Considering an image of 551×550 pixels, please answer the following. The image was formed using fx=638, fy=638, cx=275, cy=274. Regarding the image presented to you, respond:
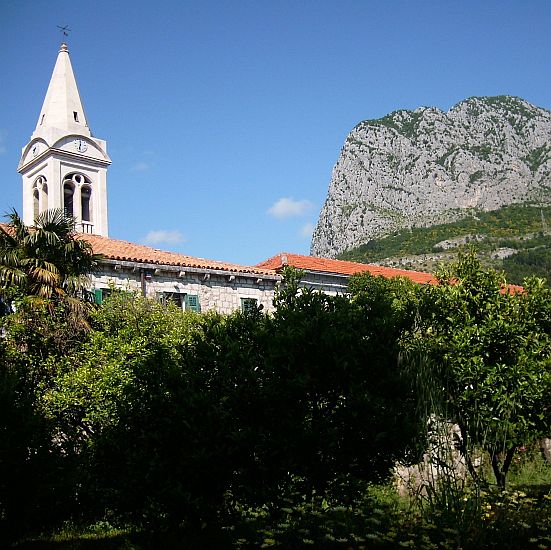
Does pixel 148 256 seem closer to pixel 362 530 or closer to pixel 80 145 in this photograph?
pixel 80 145

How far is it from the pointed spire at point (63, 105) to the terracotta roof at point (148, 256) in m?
8.69

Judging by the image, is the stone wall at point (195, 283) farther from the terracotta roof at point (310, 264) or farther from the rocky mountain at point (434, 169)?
the rocky mountain at point (434, 169)

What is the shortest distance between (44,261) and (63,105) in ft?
64.2

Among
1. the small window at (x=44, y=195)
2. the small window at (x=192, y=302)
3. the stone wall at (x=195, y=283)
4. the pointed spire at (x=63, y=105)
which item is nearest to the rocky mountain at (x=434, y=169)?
the pointed spire at (x=63, y=105)

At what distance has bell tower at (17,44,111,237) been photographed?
29.8 meters

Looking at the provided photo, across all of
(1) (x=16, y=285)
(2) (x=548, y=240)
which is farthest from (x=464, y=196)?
(1) (x=16, y=285)

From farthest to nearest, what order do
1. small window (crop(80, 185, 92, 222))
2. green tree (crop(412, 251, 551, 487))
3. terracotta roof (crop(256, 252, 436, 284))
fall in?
small window (crop(80, 185, 92, 222)) → terracotta roof (crop(256, 252, 436, 284)) → green tree (crop(412, 251, 551, 487))

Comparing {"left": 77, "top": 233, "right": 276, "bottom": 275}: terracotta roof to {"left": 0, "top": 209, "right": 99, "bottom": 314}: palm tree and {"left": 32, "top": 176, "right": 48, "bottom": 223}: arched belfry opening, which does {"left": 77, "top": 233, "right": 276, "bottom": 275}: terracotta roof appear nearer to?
{"left": 0, "top": 209, "right": 99, "bottom": 314}: palm tree

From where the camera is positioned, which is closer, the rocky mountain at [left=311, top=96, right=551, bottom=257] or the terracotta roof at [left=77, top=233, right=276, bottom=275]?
the terracotta roof at [left=77, top=233, right=276, bottom=275]

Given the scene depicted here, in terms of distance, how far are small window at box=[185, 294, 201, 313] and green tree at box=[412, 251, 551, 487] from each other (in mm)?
11352

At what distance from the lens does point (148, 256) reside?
23266mm

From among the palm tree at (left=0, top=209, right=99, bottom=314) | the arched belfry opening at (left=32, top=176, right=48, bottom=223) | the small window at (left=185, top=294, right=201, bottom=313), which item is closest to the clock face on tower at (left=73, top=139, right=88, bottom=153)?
the arched belfry opening at (left=32, top=176, right=48, bottom=223)

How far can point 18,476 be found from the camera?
938 centimetres

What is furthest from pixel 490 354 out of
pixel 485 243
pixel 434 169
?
pixel 434 169
